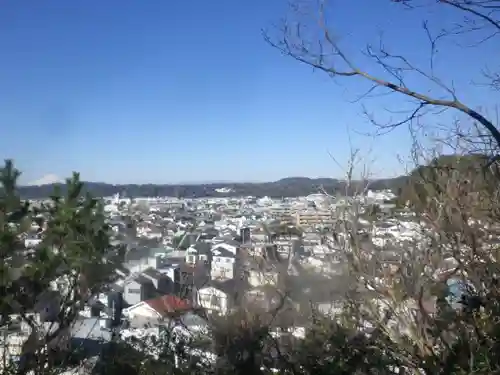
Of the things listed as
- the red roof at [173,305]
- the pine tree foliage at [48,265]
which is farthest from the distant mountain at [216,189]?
the red roof at [173,305]

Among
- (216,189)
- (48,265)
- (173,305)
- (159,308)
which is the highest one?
(216,189)

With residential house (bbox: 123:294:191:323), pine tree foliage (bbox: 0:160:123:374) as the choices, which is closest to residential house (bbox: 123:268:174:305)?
residential house (bbox: 123:294:191:323)

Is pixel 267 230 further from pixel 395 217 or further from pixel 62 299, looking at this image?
pixel 62 299

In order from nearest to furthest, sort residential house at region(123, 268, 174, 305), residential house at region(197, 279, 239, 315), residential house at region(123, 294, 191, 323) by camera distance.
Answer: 1. residential house at region(197, 279, 239, 315)
2. residential house at region(123, 294, 191, 323)
3. residential house at region(123, 268, 174, 305)

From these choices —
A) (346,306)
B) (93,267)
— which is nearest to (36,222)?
(93,267)

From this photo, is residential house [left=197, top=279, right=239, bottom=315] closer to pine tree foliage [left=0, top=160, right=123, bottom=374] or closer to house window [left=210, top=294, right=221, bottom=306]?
house window [left=210, top=294, right=221, bottom=306]

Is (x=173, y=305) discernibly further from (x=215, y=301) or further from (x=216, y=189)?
(x=216, y=189)

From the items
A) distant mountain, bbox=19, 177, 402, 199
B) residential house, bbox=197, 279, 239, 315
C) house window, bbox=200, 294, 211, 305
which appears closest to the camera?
residential house, bbox=197, 279, 239, 315

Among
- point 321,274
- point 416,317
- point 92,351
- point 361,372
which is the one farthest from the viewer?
point 321,274

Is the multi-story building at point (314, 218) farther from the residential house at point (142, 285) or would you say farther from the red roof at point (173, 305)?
the residential house at point (142, 285)

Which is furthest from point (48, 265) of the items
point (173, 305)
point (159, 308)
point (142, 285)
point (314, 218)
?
point (142, 285)

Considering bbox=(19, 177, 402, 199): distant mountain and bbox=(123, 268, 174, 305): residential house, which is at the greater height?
bbox=(19, 177, 402, 199): distant mountain
